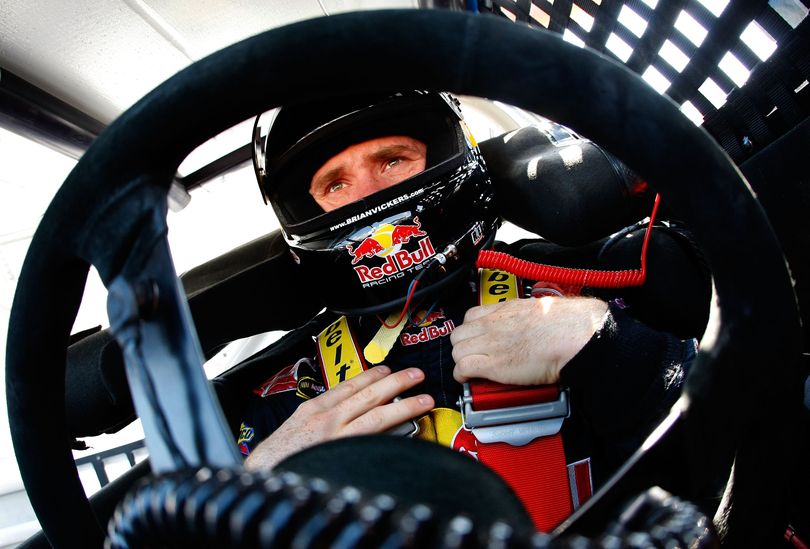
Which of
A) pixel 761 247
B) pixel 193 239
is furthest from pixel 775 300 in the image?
pixel 193 239

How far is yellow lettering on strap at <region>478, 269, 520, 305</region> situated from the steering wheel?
0.59 metres

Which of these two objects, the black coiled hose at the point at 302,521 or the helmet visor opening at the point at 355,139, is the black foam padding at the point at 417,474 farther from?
the helmet visor opening at the point at 355,139

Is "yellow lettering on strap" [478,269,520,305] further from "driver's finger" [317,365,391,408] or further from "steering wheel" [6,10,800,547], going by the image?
"steering wheel" [6,10,800,547]

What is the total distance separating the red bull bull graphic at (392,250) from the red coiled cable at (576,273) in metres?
0.11

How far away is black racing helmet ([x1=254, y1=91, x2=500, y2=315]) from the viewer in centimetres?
91

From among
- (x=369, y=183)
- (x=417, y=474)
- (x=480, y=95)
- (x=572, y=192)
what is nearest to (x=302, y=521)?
(x=417, y=474)

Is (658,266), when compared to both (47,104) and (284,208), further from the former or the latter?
(47,104)

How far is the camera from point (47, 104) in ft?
3.08

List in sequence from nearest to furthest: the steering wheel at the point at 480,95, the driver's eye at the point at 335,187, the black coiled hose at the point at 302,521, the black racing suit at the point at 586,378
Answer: the black coiled hose at the point at 302,521 → the steering wheel at the point at 480,95 → the black racing suit at the point at 586,378 → the driver's eye at the point at 335,187

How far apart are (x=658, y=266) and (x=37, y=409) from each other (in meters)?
0.84

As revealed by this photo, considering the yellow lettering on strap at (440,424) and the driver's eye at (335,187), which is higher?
the driver's eye at (335,187)

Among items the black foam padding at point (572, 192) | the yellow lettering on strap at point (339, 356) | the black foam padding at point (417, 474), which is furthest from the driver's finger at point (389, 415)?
the black foam padding at point (417, 474)

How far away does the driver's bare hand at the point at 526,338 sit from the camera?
718 millimetres

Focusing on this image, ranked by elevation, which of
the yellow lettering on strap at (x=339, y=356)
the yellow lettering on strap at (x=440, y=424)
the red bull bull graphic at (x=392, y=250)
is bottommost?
the yellow lettering on strap at (x=440, y=424)
